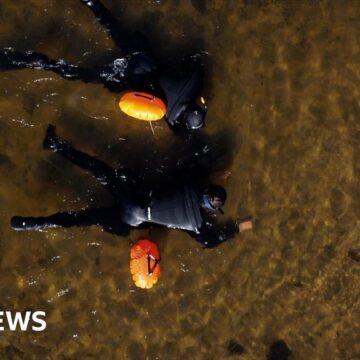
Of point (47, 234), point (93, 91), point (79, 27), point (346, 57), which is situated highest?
point (346, 57)

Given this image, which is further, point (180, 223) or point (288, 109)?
point (288, 109)

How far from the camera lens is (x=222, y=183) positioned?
6.06 meters

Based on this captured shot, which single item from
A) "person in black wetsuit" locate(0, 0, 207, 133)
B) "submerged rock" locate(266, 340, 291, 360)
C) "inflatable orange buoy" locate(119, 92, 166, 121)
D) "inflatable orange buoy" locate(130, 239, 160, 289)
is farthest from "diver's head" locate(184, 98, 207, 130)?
"submerged rock" locate(266, 340, 291, 360)

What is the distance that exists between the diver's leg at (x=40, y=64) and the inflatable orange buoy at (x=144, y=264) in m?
2.13

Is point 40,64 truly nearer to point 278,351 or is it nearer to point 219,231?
point 219,231

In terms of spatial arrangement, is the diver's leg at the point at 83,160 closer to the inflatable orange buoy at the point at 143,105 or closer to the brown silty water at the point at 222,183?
the brown silty water at the point at 222,183

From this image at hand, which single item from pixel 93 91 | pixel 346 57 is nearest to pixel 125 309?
pixel 93 91

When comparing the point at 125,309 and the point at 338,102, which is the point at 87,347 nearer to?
the point at 125,309

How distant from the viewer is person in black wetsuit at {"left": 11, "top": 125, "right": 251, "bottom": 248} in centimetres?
518

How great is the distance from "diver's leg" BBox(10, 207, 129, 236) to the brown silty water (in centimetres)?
24

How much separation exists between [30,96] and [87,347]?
3222mm

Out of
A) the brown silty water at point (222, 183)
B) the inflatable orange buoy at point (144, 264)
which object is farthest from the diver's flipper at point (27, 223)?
the inflatable orange buoy at point (144, 264)

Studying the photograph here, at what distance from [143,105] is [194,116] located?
24.2 inches

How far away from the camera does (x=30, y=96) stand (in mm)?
5953
